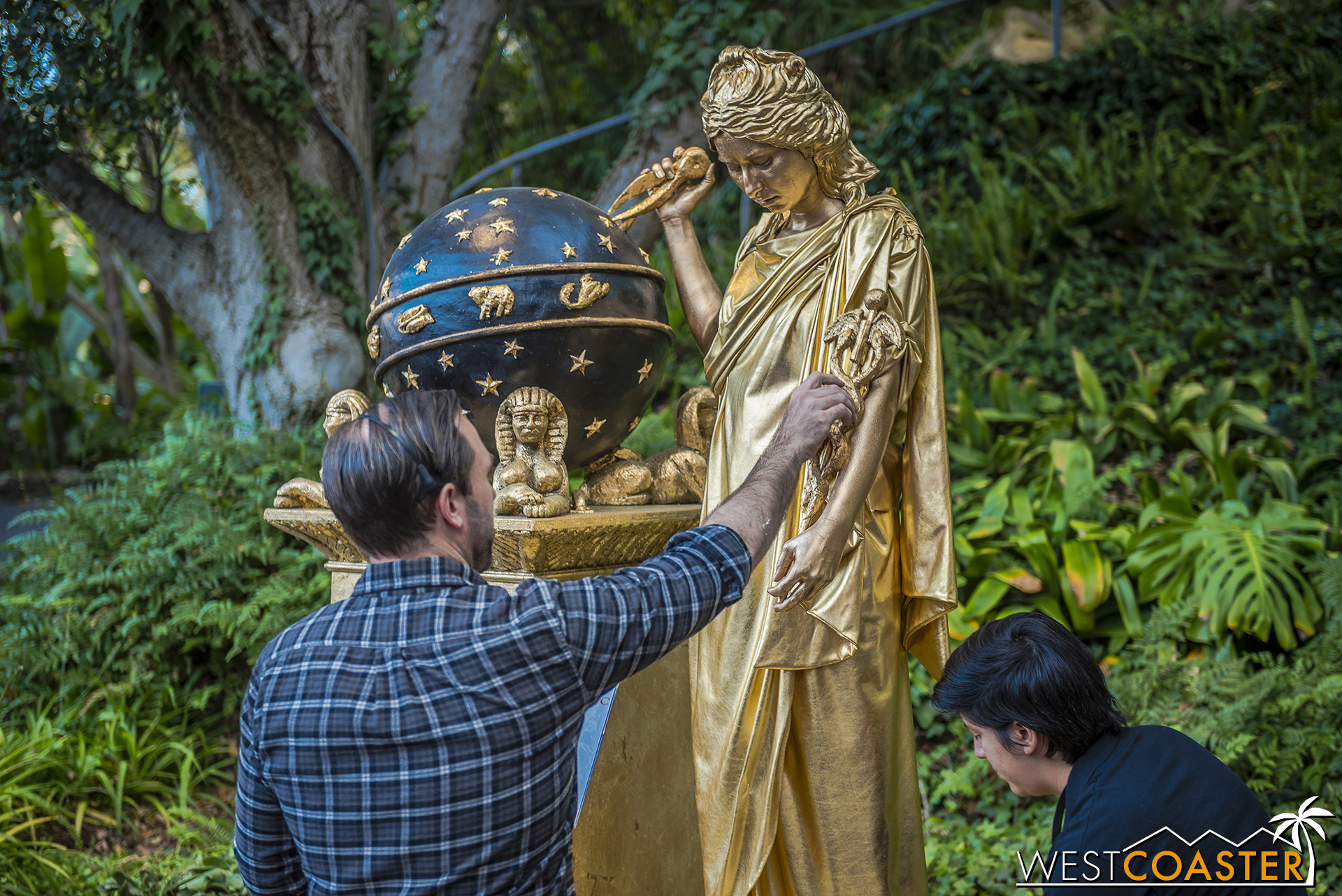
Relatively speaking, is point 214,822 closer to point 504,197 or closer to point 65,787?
point 65,787

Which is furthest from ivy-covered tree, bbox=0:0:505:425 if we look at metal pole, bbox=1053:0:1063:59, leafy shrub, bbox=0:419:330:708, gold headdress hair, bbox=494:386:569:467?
metal pole, bbox=1053:0:1063:59

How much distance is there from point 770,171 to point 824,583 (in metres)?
0.83

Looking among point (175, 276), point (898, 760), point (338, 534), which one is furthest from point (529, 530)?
point (175, 276)

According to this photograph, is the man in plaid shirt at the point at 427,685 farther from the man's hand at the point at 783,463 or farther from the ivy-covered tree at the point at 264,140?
the ivy-covered tree at the point at 264,140

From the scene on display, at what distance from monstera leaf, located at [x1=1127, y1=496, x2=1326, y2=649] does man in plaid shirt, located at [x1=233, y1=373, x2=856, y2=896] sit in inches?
132

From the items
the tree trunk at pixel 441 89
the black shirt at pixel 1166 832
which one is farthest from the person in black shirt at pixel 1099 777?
the tree trunk at pixel 441 89

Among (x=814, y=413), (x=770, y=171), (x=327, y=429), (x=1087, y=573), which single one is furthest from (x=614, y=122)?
(x=814, y=413)

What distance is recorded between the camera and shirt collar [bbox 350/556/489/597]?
4.33 feet

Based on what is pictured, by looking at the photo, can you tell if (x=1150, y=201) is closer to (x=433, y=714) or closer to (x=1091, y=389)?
(x=1091, y=389)

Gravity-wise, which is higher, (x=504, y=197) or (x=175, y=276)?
(x=175, y=276)

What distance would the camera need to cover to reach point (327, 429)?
96.6 inches

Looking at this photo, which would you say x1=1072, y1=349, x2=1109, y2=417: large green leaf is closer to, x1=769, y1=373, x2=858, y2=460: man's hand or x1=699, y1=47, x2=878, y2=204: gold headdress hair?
x1=699, y1=47, x2=878, y2=204: gold headdress hair

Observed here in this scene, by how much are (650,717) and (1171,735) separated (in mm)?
1306

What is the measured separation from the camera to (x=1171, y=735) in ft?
5.30
